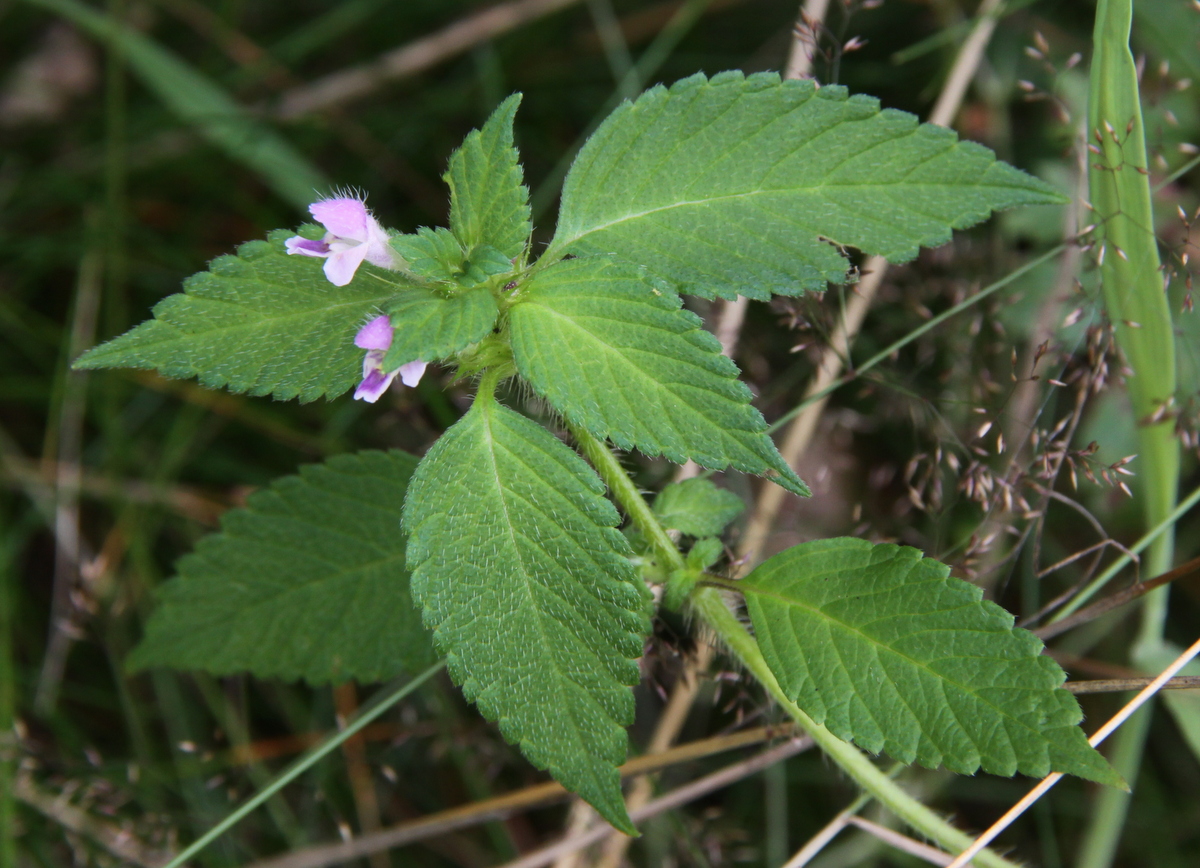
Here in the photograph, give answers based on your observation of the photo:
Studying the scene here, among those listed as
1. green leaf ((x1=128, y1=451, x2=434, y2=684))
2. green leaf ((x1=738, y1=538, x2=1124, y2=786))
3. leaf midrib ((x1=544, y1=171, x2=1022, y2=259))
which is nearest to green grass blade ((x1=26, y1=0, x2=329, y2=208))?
green leaf ((x1=128, y1=451, x2=434, y2=684))

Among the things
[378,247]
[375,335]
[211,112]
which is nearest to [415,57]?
[211,112]

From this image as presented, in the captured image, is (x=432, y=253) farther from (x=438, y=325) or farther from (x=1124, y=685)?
(x=1124, y=685)

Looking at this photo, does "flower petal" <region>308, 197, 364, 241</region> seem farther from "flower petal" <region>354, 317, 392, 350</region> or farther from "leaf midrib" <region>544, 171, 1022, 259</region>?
"leaf midrib" <region>544, 171, 1022, 259</region>

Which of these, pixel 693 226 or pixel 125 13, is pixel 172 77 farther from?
pixel 693 226

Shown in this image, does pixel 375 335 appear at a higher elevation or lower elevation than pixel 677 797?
higher

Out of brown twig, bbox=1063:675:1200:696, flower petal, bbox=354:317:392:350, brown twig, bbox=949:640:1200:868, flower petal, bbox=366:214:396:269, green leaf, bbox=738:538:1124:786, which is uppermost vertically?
flower petal, bbox=366:214:396:269

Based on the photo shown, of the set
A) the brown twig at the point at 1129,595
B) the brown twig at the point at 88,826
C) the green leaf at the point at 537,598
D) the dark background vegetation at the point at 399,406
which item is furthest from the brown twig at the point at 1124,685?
the brown twig at the point at 88,826

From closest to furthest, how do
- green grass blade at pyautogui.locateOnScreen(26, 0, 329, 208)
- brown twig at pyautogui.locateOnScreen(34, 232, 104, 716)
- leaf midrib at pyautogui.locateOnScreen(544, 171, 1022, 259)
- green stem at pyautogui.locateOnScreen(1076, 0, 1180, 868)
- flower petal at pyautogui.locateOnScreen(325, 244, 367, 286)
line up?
flower petal at pyautogui.locateOnScreen(325, 244, 367, 286), leaf midrib at pyautogui.locateOnScreen(544, 171, 1022, 259), green stem at pyautogui.locateOnScreen(1076, 0, 1180, 868), brown twig at pyautogui.locateOnScreen(34, 232, 104, 716), green grass blade at pyautogui.locateOnScreen(26, 0, 329, 208)
